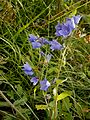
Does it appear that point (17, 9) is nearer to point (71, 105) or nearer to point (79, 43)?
point (79, 43)

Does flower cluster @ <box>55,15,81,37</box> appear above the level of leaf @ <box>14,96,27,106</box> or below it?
above

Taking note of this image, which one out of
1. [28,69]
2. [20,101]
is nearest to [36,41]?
[28,69]

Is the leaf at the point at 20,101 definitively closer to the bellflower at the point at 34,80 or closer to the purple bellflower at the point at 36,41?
the bellflower at the point at 34,80

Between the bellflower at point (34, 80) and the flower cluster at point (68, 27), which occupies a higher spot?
the flower cluster at point (68, 27)

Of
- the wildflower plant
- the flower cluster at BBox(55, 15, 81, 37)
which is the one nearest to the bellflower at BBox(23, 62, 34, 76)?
the wildflower plant

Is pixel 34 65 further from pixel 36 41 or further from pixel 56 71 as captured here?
pixel 56 71

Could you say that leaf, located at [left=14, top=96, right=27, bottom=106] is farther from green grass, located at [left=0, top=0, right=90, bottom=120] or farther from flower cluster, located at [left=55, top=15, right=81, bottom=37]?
flower cluster, located at [left=55, top=15, right=81, bottom=37]

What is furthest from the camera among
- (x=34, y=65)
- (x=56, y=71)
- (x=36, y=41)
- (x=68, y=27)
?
(x=34, y=65)

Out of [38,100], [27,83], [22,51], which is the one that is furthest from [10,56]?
[38,100]

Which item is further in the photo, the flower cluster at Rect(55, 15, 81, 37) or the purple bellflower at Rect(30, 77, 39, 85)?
the purple bellflower at Rect(30, 77, 39, 85)

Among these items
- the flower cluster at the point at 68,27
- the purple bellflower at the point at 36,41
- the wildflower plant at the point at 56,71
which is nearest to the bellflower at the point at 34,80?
the wildflower plant at the point at 56,71
